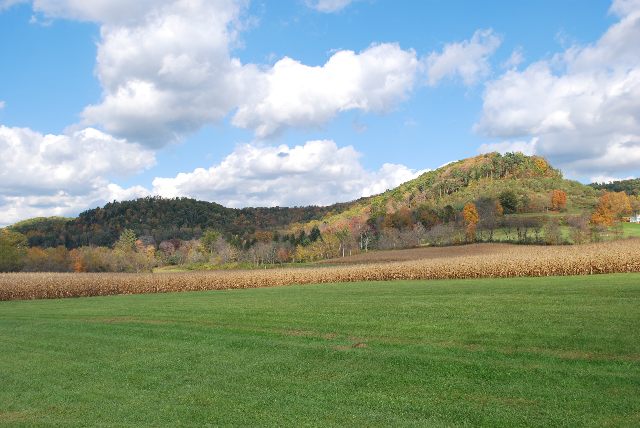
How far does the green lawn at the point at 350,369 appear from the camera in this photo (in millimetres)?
7906

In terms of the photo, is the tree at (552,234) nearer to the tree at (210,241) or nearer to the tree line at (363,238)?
the tree line at (363,238)

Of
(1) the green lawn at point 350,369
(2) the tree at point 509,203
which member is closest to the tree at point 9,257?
(1) the green lawn at point 350,369

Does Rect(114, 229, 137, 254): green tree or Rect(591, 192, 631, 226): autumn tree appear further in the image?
Rect(114, 229, 137, 254): green tree

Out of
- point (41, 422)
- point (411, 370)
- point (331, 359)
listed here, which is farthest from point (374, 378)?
point (41, 422)

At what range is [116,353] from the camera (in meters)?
13.7

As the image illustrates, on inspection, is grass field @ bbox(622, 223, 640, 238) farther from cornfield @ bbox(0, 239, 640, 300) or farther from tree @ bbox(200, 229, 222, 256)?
tree @ bbox(200, 229, 222, 256)

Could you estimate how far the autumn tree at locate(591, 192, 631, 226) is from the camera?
85.4 meters

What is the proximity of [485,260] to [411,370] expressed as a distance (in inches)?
1189

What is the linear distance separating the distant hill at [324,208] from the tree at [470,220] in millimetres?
7294

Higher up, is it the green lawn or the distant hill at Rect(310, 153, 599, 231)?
the distant hill at Rect(310, 153, 599, 231)

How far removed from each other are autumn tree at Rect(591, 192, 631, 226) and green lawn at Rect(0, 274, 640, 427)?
76.7 metres

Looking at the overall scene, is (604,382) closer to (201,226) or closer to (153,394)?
(153,394)

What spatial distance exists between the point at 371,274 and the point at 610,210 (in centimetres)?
6638

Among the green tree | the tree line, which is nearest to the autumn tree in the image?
the tree line
